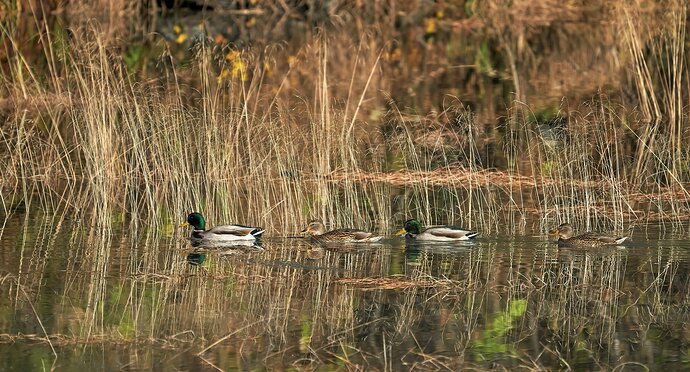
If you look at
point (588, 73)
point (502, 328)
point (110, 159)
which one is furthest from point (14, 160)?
point (588, 73)

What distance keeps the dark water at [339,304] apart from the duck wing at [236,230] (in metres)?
0.26

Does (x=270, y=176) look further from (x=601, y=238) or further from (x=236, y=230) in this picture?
(x=601, y=238)

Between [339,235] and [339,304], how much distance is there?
9.48ft

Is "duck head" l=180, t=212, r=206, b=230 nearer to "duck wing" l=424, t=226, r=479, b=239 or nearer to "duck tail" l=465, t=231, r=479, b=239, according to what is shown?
"duck wing" l=424, t=226, r=479, b=239

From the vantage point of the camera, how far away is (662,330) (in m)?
10.7

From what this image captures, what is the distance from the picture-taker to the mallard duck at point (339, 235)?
564 inches

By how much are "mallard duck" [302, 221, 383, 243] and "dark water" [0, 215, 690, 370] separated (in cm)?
10

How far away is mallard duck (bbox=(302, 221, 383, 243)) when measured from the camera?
14328 mm

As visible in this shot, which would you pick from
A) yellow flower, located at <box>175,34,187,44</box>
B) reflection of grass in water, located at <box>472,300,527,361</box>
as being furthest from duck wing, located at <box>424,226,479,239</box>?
yellow flower, located at <box>175,34,187,44</box>

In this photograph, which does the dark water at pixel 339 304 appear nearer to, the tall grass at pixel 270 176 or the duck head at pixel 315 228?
the duck head at pixel 315 228

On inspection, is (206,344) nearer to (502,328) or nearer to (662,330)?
(502,328)

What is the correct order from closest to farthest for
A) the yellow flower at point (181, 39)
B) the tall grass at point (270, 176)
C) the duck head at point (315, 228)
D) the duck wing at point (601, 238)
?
the duck wing at point (601, 238) → the duck head at point (315, 228) → the tall grass at point (270, 176) → the yellow flower at point (181, 39)

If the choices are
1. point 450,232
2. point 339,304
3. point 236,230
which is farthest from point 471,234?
point 339,304

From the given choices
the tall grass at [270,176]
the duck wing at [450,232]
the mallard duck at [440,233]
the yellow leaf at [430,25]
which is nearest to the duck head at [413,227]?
the mallard duck at [440,233]
